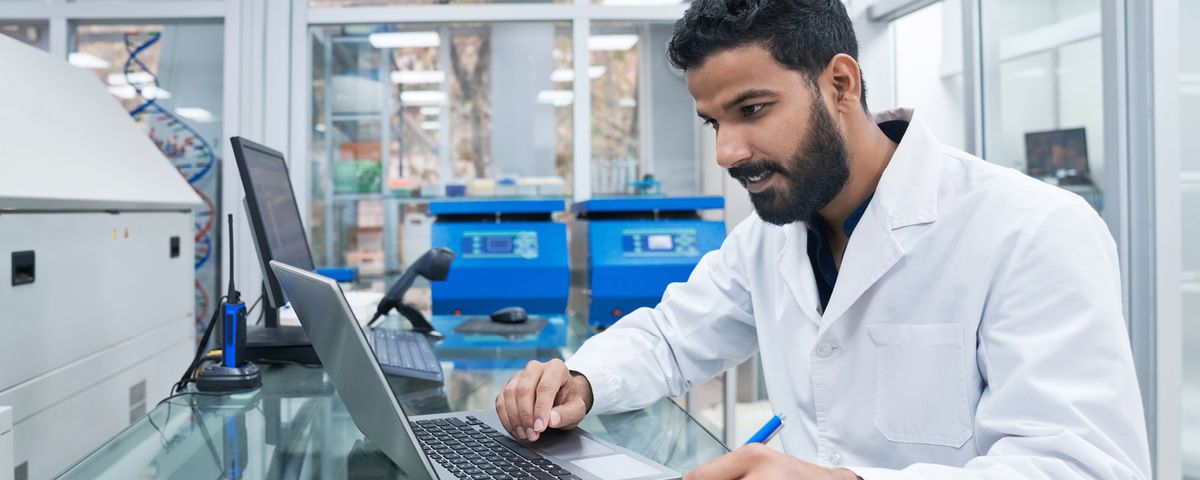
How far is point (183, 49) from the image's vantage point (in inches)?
130

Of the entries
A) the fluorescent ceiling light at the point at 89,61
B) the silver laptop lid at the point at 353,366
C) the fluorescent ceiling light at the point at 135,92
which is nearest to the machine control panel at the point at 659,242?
the silver laptop lid at the point at 353,366

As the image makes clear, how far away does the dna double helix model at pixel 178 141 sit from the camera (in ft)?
10.8

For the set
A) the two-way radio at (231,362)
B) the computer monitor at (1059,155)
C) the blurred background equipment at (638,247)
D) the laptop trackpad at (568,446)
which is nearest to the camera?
the laptop trackpad at (568,446)

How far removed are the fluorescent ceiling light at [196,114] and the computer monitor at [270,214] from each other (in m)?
1.81

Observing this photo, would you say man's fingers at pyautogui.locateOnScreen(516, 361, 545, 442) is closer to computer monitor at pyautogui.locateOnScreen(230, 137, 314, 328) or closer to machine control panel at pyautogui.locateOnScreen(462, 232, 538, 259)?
computer monitor at pyautogui.locateOnScreen(230, 137, 314, 328)

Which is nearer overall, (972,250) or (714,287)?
(972,250)

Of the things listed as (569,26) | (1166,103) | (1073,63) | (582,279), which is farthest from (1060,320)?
(1073,63)

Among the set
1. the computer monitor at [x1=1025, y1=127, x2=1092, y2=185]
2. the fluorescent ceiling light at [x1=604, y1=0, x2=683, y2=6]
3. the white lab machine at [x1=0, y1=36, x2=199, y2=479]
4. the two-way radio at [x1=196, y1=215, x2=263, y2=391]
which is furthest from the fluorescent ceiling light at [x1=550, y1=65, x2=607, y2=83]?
the two-way radio at [x1=196, y1=215, x2=263, y2=391]

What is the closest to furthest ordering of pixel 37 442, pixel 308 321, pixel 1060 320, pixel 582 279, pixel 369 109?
pixel 1060 320 → pixel 308 321 → pixel 37 442 → pixel 582 279 → pixel 369 109

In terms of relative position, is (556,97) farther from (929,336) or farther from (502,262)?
(929,336)

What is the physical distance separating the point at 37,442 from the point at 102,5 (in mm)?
2438

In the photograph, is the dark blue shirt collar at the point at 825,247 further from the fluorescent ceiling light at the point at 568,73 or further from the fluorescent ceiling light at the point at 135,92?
the fluorescent ceiling light at the point at 135,92

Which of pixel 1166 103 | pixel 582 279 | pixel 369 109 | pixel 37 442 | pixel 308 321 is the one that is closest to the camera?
pixel 308 321

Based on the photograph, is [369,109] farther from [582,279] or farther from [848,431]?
[848,431]
